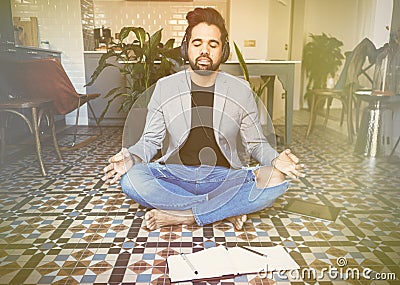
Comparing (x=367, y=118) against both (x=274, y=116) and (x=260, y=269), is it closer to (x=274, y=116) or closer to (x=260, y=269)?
(x=260, y=269)

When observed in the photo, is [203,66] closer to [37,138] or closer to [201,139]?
[201,139]

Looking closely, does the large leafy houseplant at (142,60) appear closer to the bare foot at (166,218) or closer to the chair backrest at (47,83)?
the chair backrest at (47,83)

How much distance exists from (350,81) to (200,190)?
0.43m

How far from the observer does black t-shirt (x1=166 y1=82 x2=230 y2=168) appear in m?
0.86

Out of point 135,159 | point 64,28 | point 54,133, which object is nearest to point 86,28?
point 64,28

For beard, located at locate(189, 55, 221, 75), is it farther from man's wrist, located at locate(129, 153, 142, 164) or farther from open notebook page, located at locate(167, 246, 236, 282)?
open notebook page, located at locate(167, 246, 236, 282)

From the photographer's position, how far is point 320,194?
1064 mm

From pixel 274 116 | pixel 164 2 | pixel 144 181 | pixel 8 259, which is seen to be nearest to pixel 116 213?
pixel 144 181

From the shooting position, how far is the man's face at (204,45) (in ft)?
2.54

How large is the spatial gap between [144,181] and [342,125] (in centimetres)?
47

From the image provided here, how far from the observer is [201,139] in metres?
0.87

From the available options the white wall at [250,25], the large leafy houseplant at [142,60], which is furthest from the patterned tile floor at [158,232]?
the white wall at [250,25]

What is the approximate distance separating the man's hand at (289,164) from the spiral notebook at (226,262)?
17 cm

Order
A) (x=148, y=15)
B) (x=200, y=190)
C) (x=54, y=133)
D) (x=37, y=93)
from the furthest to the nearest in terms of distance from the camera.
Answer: (x=148, y=15)
(x=54, y=133)
(x=37, y=93)
(x=200, y=190)
